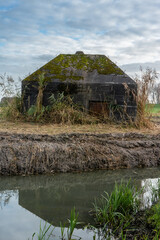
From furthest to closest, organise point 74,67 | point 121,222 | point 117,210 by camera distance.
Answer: point 74,67
point 117,210
point 121,222

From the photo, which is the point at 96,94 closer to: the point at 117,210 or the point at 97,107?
the point at 97,107

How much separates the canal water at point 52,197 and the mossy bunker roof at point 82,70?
399cm

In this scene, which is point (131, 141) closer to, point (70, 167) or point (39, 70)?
point (70, 167)

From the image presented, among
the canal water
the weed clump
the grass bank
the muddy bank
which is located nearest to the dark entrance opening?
the muddy bank

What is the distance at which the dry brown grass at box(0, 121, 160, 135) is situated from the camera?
7.96 meters

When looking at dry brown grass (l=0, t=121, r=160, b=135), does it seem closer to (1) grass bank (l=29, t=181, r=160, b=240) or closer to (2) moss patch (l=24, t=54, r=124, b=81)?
(2) moss patch (l=24, t=54, r=124, b=81)

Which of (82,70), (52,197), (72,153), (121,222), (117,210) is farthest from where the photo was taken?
(82,70)

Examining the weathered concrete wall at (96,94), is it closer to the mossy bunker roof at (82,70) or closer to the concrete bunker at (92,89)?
the concrete bunker at (92,89)

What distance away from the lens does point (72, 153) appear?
6.38 meters

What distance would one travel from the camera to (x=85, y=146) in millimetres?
6566

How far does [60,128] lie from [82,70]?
103 inches

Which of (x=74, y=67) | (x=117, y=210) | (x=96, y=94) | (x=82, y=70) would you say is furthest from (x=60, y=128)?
(x=117, y=210)

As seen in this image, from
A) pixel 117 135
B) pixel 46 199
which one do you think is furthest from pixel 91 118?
pixel 46 199

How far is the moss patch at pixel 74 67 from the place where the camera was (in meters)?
10.1
